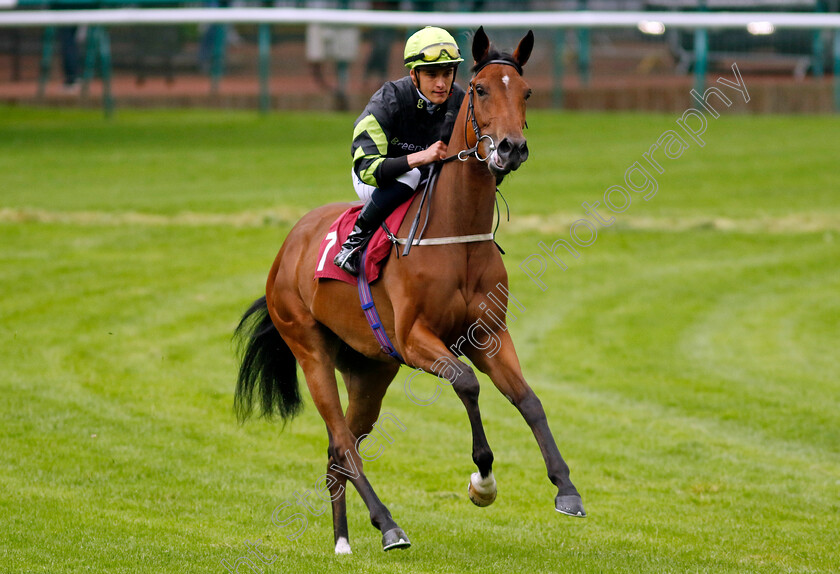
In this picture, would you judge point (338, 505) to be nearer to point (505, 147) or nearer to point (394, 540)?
point (394, 540)

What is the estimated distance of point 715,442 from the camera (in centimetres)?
956

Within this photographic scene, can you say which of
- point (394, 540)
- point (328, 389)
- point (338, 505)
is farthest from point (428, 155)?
point (338, 505)

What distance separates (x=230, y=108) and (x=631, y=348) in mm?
21631

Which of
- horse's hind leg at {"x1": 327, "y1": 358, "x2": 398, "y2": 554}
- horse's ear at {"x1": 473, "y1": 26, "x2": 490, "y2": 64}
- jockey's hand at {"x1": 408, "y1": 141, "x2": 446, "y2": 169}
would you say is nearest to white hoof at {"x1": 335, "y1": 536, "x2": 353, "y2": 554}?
horse's hind leg at {"x1": 327, "y1": 358, "x2": 398, "y2": 554}

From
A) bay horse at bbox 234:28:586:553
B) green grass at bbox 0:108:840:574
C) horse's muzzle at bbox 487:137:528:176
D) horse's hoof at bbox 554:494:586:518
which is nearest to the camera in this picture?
horse's muzzle at bbox 487:137:528:176

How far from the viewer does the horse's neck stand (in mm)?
5793

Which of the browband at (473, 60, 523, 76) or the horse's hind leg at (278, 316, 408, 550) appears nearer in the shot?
the browband at (473, 60, 523, 76)

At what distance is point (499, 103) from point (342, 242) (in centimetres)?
163

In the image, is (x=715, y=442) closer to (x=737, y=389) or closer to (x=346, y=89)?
(x=737, y=389)

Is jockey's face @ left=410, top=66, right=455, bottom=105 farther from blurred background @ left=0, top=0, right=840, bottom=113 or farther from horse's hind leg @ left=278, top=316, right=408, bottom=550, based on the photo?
blurred background @ left=0, top=0, right=840, bottom=113

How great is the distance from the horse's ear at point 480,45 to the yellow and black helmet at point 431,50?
0.33 meters

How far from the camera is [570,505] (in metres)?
5.38

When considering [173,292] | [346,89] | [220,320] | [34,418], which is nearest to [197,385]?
[34,418]

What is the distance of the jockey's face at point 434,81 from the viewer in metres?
6.10
